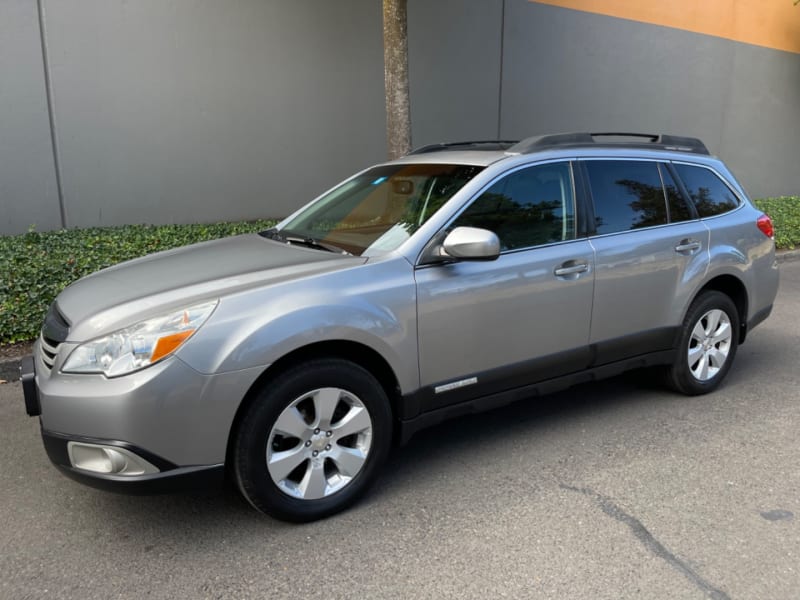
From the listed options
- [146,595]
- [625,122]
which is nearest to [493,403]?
[146,595]

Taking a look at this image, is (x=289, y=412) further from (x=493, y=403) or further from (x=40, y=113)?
(x=40, y=113)

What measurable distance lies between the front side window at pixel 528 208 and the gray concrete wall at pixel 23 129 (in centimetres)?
627

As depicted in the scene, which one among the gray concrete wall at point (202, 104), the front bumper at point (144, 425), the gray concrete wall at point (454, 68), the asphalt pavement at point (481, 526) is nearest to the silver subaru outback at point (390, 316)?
the front bumper at point (144, 425)

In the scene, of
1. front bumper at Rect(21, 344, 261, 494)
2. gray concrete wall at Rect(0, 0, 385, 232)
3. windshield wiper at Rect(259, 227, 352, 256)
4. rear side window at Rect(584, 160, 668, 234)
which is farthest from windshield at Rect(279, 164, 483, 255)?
gray concrete wall at Rect(0, 0, 385, 232)

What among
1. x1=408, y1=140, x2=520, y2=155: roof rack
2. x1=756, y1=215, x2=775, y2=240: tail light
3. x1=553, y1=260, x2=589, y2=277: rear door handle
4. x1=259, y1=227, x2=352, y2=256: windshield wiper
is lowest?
x1=553, y1=260, x2=589, y2=277: rear door handle

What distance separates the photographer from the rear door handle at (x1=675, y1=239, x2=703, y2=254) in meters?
4.38

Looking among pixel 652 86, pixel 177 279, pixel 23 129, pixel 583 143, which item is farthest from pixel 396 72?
pixel 652 86

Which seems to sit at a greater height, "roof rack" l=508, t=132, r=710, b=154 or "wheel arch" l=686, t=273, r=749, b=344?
A: "roof rack" l=508, t=132, r=710, b=154

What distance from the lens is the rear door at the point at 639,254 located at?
4.06 meters

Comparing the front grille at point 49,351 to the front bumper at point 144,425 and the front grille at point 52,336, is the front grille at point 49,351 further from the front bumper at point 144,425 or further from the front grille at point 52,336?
the front bumper at point 144,425

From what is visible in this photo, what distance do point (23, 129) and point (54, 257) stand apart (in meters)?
2.61

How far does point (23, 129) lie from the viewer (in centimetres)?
776

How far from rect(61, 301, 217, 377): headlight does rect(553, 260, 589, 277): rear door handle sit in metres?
1.89

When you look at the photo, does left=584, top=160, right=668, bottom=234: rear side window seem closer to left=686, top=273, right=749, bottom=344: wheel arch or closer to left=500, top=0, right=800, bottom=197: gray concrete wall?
left=686, top=273, right=749, bottom=344: wheel arch
